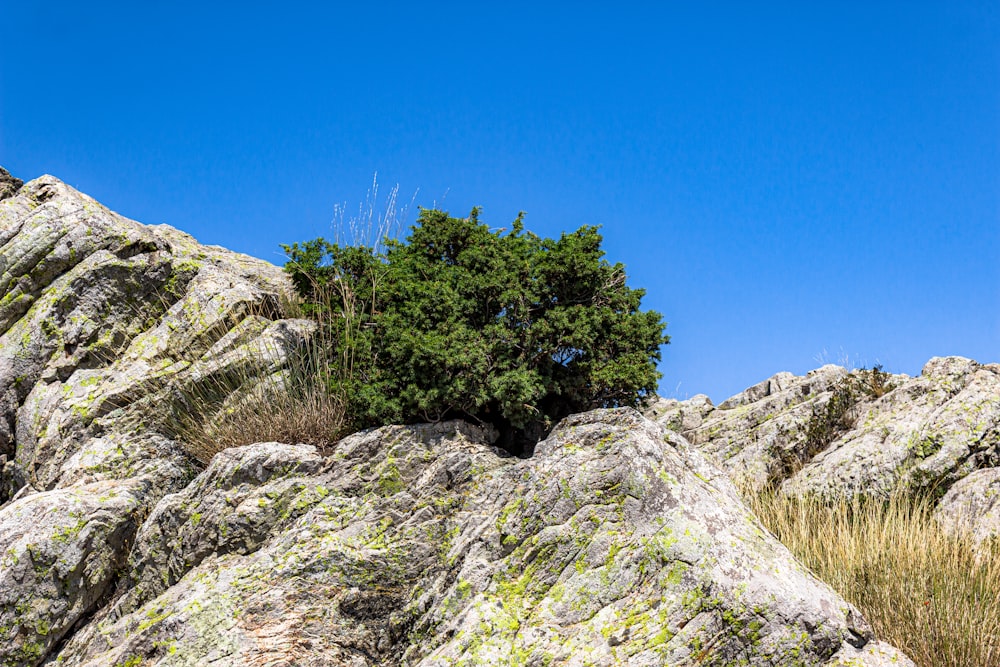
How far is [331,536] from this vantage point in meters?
7.88

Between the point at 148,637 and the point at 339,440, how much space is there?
2902 millimetres

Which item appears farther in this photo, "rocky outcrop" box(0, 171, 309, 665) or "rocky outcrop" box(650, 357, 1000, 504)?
"rocky outcrop" box(650, 357, 1000, 504)

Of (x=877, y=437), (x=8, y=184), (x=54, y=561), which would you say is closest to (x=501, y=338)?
(x=54, y=561)

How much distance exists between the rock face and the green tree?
1.71ft

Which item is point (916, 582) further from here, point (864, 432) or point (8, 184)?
point (8, 184)

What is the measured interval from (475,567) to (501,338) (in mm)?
3091

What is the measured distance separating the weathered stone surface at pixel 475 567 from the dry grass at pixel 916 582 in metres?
1.14

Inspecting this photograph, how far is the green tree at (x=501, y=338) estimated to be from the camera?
908cm

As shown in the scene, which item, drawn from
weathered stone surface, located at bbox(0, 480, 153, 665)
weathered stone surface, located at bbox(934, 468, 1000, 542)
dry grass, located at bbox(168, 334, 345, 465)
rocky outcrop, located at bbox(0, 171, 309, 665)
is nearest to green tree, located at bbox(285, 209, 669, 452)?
dry grass, located at bbox(168, 334, 345, 465)

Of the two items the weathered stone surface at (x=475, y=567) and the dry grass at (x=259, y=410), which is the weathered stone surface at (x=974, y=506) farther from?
the dry grass at (x=259, y=410)

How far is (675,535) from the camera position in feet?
21.1

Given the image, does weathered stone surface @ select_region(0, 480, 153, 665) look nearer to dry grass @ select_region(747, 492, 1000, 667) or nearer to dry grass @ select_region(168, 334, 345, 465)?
dry grass @ select_region(168, 334, 345, 465)

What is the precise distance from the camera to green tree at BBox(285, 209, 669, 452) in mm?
9078

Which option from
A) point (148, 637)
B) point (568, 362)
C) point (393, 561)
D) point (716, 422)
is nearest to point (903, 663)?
point (393, 561)
